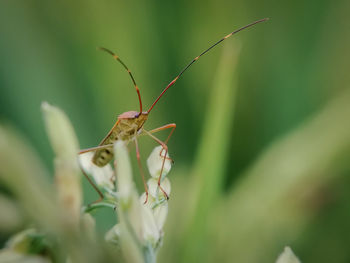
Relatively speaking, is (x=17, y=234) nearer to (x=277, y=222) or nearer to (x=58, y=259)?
(x=58, y=259)

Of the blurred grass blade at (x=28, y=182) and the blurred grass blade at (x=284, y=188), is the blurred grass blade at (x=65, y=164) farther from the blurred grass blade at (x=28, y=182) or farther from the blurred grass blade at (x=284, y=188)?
the blurred grass blade at (x=284, y=188)

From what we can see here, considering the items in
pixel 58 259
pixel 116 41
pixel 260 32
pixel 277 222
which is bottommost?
pixel 58 259

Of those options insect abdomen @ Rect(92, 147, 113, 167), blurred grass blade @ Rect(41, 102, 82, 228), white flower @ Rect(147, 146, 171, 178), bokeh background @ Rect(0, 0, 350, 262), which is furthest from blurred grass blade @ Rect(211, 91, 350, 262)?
blurred grass blade @ Rect(41, 102, 82, 228)

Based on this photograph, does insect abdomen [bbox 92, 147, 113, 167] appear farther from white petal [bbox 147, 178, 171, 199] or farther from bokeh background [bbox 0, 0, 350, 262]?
bokeh background [bbox 0, 0, 350, 262]

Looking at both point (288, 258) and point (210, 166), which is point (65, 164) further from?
point (210, 166)

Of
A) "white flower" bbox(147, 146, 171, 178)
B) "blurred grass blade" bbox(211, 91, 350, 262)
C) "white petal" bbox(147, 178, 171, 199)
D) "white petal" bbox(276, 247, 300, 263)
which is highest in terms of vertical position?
"blurred grass blade" bbox(211, 91, 350, 262)

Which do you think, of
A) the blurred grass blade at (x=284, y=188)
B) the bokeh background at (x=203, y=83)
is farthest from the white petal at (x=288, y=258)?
the bokeh background at (x=203, y=83)

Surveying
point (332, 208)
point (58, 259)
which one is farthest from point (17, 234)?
point (332, 208)
